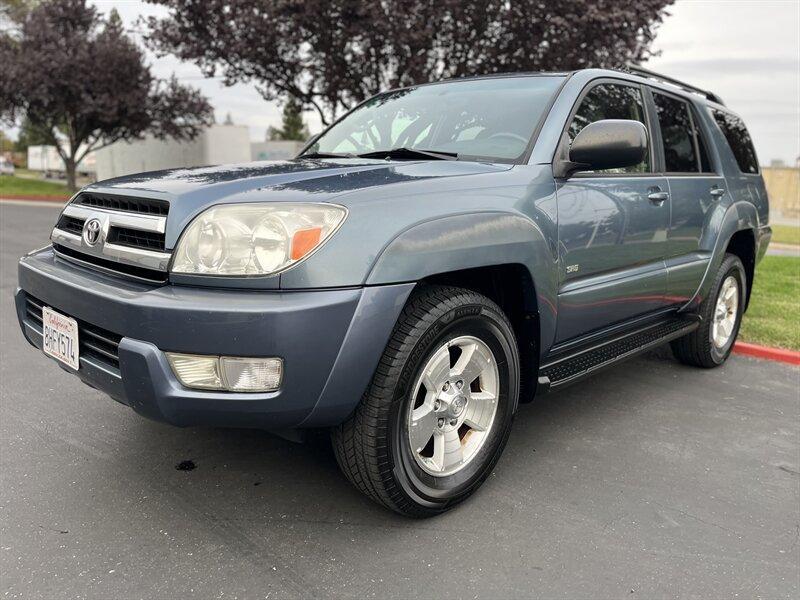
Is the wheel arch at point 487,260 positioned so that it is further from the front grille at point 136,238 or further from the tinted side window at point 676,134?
the tinted side window at point 676,134

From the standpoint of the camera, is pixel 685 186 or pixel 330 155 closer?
pixel 330 155

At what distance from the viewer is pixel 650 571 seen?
219 cm

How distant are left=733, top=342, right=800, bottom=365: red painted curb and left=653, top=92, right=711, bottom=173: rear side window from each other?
161 cm

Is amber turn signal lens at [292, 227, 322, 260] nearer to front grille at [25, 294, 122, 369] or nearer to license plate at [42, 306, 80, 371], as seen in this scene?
front grille at [25, 294, 122, 369]

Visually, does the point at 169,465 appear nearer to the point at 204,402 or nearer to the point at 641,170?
the point at 204,402

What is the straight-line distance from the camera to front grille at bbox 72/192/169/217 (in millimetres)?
2172

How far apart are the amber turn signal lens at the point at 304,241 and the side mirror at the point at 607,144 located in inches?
48.9

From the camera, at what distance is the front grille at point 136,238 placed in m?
2.13

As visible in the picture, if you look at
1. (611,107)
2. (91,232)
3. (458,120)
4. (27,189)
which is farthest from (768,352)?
(27,189)

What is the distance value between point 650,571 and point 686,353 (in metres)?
2.58

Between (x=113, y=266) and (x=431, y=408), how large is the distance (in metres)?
1.24

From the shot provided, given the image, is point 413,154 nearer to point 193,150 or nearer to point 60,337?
point 60,337

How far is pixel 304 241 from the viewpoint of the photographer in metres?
2.01

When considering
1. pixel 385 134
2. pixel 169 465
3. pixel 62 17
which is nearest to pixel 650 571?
pixel 169 465
